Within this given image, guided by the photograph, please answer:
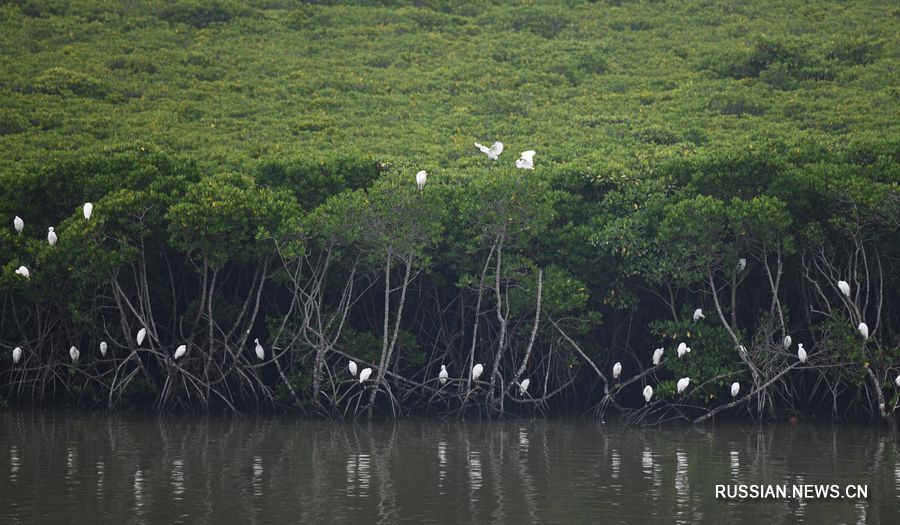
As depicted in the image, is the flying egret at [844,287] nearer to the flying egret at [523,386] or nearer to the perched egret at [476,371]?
the flying egret at [523,386]

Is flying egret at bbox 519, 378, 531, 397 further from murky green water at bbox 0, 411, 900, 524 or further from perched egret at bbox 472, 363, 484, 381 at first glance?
perched egret at bbox 472, 363, 484, 381

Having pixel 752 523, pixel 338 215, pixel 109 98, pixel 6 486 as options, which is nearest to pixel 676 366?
pixel 338 215

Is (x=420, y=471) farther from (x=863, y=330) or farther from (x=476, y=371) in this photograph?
(x=863, y=330)

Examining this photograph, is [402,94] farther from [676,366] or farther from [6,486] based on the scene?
[6,486]

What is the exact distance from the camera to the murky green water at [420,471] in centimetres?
1136

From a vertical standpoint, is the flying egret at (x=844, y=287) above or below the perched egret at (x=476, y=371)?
above

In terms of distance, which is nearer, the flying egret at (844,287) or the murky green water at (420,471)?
the murky green water at (420,471)

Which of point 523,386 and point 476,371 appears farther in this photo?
point 523,386

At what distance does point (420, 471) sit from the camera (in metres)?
13.9

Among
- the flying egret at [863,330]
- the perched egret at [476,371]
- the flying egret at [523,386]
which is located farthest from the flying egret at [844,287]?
the perched egret at [476,371]

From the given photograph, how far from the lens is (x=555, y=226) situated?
20.8m

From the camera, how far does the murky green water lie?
11.4m

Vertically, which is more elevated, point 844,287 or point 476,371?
point 844,287

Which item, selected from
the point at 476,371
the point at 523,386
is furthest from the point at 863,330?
the point at 476,371
